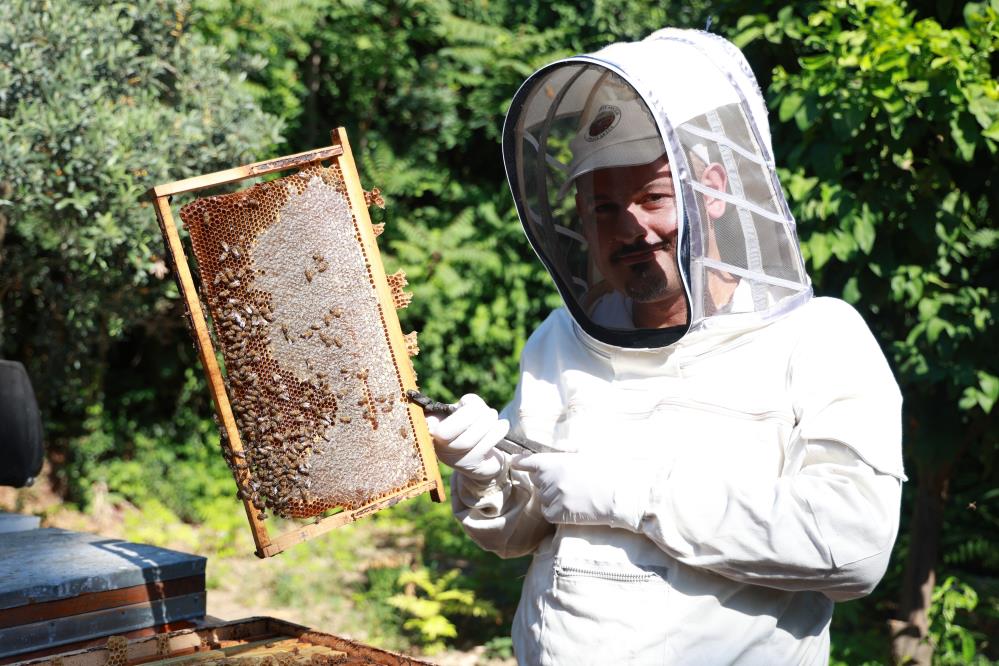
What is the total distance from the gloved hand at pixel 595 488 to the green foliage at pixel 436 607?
3434 mm

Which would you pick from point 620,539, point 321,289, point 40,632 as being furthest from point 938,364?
point 40,632

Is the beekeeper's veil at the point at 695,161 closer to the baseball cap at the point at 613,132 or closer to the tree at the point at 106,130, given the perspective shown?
the baseball cap at the point at 613,132

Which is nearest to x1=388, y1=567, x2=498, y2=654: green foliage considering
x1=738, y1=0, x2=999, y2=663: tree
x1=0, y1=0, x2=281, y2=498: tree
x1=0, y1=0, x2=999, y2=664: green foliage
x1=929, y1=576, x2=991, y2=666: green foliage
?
x1=0, y1=0, x2=999, y2=664: green foliage

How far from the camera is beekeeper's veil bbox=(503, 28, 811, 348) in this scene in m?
2.15

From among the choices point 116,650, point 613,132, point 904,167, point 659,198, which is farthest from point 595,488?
point 904,167

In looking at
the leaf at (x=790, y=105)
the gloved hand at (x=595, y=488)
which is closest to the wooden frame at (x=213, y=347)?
the gloved hand at (x=595, y=488)

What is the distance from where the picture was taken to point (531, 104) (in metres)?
2.52

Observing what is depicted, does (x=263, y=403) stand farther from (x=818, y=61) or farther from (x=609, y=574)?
(x=818, y=61)

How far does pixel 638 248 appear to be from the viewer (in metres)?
2.27

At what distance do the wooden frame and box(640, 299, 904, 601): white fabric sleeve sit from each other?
559 mm

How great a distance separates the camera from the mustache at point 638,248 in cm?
222

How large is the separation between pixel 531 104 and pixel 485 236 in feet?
17.1

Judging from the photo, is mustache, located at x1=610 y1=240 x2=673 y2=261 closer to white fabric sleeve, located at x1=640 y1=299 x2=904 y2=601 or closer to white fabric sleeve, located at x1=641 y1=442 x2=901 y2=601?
white fabric sleeve, located at x1=640 y1=299 x2=904 y2=601

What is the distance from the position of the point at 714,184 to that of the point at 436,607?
3819mm
